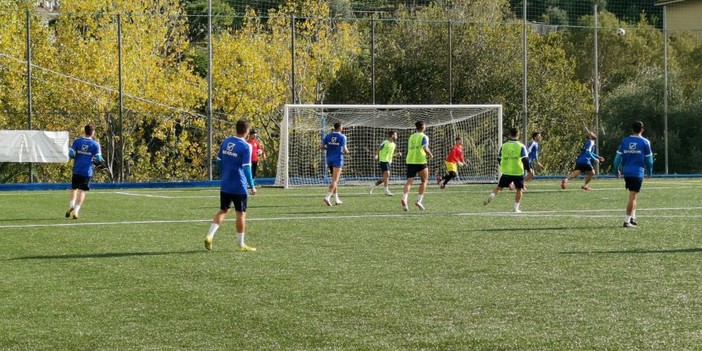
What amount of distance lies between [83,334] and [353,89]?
3834 centimetres

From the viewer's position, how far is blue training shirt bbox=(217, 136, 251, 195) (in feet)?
47.1

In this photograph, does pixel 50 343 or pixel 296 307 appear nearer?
pixel 50 343

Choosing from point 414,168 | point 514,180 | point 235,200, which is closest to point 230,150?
point 235,200

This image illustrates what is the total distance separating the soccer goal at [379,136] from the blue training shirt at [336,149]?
10.6 meters

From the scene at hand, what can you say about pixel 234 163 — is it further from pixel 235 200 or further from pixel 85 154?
pixel 85 154

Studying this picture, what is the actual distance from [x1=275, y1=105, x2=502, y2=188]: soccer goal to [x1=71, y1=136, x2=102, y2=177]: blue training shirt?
51.1 ft

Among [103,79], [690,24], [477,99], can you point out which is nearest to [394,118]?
[477,99]

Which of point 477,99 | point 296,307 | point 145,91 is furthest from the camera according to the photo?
point 145,91

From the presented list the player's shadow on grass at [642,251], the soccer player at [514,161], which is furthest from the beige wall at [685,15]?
the player's shadow on grass at [642,251]

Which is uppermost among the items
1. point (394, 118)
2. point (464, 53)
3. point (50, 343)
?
point (464, 53)

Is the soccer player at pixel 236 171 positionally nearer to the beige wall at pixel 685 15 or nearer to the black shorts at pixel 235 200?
the black shorts at pixel 235 200

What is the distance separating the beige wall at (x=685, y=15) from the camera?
71.9 m

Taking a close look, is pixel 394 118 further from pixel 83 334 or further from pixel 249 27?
pixel 83 334

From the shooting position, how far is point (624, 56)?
2766 inches
